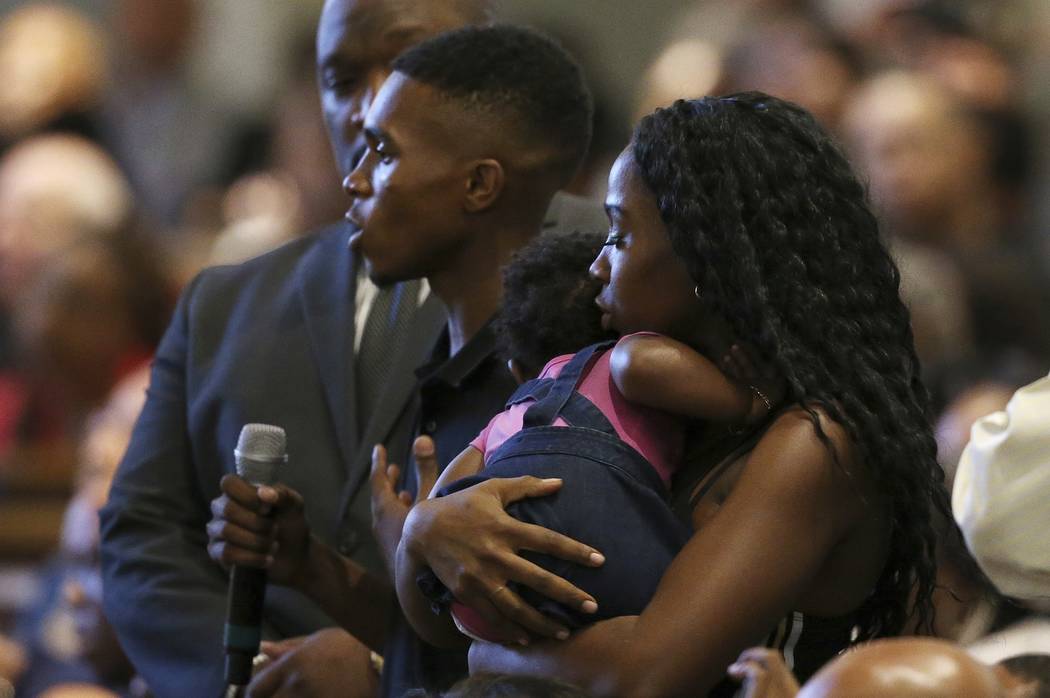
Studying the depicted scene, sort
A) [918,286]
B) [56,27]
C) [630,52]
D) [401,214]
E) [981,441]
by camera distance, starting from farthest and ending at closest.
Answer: [630,52] < [56,27] < [918,286] < [401,214] < [981,441]

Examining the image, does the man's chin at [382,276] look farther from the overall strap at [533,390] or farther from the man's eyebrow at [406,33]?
the man's eyebrow at [406,33]

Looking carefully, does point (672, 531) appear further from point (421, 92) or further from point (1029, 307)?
point (1029, 307)

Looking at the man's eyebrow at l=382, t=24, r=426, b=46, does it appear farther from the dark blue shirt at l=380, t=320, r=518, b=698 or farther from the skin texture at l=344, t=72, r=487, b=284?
the dark blue shirt at l=380, t=320, r=518, b=698

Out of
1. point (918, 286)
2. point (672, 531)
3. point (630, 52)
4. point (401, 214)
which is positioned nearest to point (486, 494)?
point (672, 531)

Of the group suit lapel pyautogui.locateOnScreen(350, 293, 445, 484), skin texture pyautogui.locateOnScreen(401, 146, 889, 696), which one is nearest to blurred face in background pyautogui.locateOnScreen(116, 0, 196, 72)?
suit lapel pyautogui.locateOnScreen(350, 293, 445, 484)

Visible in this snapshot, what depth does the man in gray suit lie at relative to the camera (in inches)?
116

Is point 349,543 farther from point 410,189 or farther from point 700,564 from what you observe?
point 700,564

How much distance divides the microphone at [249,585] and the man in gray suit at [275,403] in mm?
301

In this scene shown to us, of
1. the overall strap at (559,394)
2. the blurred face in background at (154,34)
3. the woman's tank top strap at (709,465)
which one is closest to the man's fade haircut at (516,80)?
the overall strap at (559,394)

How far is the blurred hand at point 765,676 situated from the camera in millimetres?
1829

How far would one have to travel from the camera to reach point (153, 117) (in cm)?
727

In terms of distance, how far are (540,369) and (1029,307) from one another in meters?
2.76

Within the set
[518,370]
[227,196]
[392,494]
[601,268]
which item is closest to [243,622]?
[392,494]

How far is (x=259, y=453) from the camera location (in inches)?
101
